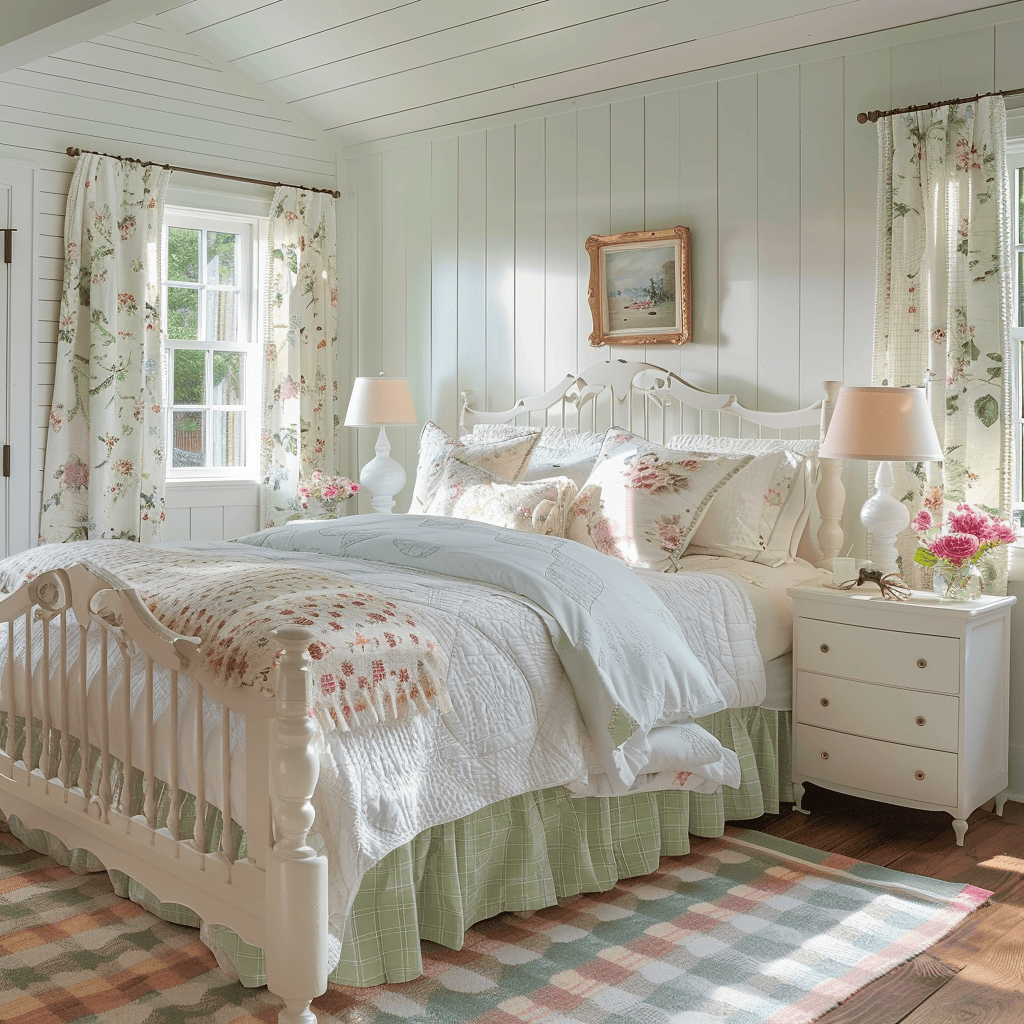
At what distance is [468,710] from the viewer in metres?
2.38

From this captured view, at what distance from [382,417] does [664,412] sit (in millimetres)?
1278

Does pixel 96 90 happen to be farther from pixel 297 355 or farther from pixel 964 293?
pixel 964 293

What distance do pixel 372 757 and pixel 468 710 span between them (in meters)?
0.29

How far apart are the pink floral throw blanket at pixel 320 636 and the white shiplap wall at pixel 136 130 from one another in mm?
2366

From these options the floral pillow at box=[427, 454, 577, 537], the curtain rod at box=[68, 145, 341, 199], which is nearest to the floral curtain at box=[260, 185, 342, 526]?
the curtain rod at box=[68, 145, 341, 199]

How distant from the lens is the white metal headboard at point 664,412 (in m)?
3.62

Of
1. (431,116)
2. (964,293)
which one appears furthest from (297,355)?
(964,293)

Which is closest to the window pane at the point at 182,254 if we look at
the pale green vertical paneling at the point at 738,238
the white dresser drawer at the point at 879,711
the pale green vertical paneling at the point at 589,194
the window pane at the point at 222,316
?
the window pane at the point at 222,316

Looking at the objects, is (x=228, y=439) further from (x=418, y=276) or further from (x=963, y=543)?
(x=963, y=543)

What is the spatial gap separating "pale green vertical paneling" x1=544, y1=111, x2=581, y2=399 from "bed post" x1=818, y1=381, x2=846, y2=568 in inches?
47.5

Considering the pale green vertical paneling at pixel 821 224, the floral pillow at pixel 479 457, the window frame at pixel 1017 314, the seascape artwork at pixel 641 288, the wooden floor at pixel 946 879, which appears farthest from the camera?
the seascape artwork at pixel 641 288

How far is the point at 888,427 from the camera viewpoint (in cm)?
313

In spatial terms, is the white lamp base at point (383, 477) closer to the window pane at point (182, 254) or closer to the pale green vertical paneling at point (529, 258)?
the pale green vertical paneling at point (529, 258)

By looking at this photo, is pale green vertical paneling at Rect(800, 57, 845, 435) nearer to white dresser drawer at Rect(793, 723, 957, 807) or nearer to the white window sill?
white dresser drawer at Rect(793, 723, 957, 807)
